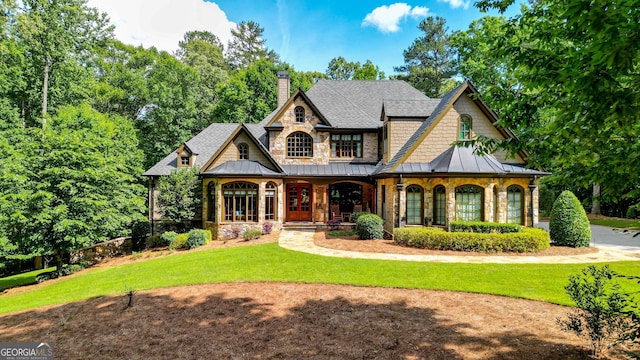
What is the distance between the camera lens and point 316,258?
12133 mm

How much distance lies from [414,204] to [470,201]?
2.84m

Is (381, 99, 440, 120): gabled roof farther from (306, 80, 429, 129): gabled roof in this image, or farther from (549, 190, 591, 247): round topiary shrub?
(549, 190, 591, 247): round topiary shrub

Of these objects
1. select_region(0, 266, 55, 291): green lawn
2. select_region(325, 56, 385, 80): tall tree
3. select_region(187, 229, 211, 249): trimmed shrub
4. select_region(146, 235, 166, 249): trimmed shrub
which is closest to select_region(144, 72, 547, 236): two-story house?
select_region(187, 229, 211, 249): trimmed shrub

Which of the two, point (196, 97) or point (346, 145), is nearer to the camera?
point (346, 145)

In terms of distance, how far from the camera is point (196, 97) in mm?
34781

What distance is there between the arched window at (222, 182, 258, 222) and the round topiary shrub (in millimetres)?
16379

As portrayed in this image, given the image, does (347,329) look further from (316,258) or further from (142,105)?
(142,105)

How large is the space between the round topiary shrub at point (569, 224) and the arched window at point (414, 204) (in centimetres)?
646

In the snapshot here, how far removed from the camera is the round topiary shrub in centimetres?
1405

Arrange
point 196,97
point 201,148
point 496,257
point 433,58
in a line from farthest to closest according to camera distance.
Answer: point 433,58 < point 196,97 < point 201,148 < point 496,257

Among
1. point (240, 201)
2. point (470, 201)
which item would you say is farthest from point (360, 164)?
point (240, 201)

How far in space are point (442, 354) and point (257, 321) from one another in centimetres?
402

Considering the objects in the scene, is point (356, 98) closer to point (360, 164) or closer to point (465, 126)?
point (360, 164)

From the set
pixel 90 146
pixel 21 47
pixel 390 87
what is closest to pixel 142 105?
pixel 21 47
